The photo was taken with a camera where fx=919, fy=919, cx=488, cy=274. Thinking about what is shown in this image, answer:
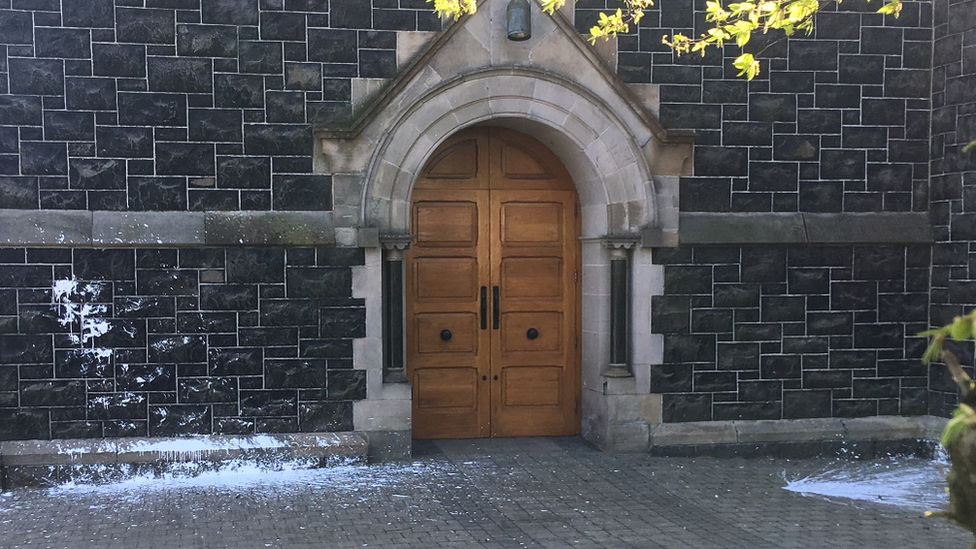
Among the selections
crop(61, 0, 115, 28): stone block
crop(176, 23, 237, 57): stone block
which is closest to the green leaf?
crop(176, 23, 237, 57): stone block

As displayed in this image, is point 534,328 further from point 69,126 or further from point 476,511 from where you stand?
point 69,126

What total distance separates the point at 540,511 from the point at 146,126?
400cm

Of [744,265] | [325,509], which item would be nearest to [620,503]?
[325,509]

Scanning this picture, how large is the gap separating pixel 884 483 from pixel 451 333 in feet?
11.9

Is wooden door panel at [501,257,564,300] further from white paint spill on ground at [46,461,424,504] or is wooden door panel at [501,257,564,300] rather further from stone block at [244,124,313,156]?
stone block at [244,124,313,156]

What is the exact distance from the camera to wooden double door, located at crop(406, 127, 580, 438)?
7871mm

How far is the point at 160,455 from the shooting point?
6.80 m

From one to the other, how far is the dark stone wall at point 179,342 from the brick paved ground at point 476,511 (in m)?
0.53

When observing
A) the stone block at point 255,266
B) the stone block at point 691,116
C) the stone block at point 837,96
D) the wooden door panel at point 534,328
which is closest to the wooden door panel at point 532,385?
the wooden door panel at point 534,328

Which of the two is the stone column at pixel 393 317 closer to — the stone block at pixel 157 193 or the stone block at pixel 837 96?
the stone block at pixel 157 193

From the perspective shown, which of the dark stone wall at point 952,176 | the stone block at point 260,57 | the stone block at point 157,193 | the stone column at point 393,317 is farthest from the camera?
the dark stone wall at point 952,176

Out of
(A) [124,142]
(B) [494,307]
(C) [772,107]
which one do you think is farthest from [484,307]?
(A) [124,142]

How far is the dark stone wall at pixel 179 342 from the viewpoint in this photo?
22.1 ft

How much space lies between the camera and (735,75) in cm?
766
